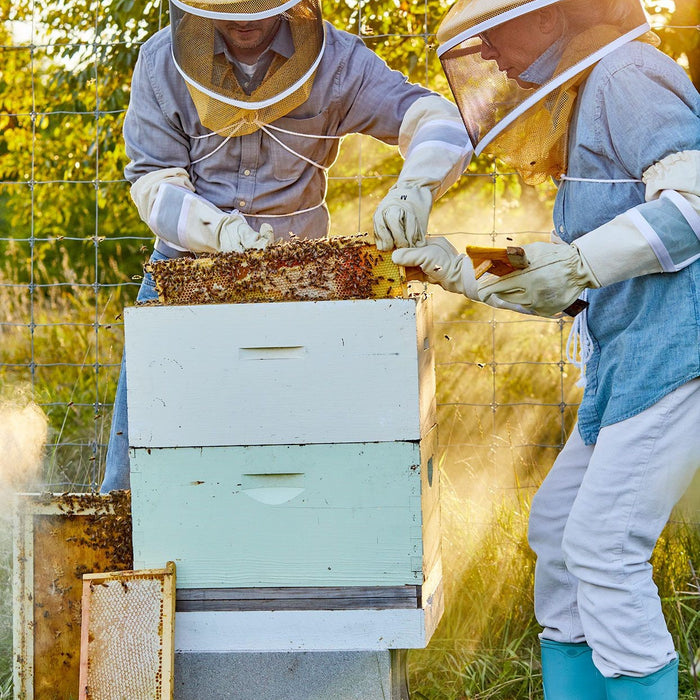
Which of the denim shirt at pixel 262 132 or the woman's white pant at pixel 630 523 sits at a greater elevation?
the denim shirt at pixel 262 132

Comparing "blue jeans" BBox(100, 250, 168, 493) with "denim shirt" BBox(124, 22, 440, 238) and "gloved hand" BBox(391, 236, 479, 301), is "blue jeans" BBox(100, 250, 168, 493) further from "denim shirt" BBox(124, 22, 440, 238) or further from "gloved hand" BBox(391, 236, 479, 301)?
"gloved hand" BBox(391, 236, 479, 301)

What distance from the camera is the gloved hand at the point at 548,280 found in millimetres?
2004

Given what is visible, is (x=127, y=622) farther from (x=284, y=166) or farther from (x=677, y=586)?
(x=677, y=586)

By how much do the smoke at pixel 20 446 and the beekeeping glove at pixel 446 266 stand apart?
74.1 inches

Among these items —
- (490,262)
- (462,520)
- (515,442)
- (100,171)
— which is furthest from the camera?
(100,171)

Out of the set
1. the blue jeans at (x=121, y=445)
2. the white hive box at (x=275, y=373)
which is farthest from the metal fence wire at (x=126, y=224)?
the white hive box at (x=275, y=373)

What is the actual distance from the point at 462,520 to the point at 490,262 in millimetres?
1700

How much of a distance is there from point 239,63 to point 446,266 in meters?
0.83

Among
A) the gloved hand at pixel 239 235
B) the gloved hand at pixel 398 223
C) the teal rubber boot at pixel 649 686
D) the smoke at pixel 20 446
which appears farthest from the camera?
the smoke at pixel 20 446

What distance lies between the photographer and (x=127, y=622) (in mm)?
2225

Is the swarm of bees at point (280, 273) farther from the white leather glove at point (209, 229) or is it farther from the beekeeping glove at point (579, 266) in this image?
the beekeeping glove at point (579, 266)

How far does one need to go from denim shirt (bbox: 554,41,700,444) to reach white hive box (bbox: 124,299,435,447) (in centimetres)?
43

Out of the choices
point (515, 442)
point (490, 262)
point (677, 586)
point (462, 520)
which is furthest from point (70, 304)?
point (490, 262)

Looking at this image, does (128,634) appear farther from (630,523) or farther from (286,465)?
(630,523)
